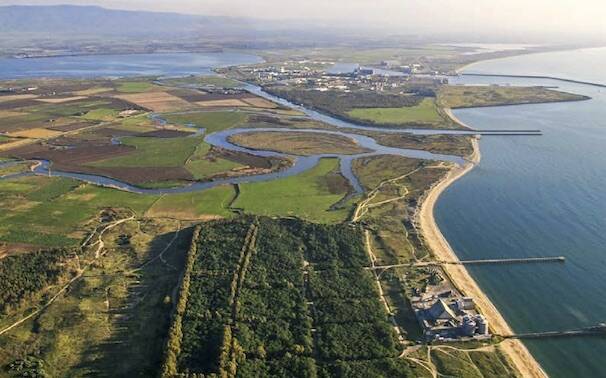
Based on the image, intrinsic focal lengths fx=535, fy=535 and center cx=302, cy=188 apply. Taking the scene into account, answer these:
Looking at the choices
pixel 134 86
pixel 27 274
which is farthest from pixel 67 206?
pixel 134 86

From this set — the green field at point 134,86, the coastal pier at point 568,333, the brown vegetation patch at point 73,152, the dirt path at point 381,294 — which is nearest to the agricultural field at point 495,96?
the brown vegetation patch at point 73,152

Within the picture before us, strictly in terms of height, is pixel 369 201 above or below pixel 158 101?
below

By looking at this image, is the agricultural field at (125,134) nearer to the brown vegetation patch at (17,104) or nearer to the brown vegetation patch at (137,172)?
the brown vegetation patch at (137,172)

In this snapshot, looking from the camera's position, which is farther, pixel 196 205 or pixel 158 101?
pixel 158 101

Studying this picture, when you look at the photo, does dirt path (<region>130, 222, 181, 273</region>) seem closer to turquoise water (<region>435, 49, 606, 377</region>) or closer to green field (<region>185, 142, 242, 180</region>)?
green field (<region>185, 142, 242, 180</region>)

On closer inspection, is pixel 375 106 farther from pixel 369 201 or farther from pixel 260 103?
pixel 369 201

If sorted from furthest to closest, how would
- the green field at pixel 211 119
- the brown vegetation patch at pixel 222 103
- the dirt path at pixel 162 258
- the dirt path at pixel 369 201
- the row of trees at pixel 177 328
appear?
the brown vegetation patch at pixel 222 103 → the green field at pixel 211 119 → the dirt path at pixel 369 201 → the dirt path at pixel 162 258 → the row of trees at pixel 177 328

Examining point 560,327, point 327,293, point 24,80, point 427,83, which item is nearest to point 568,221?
point 560,327

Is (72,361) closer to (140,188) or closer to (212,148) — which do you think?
(140,188)
